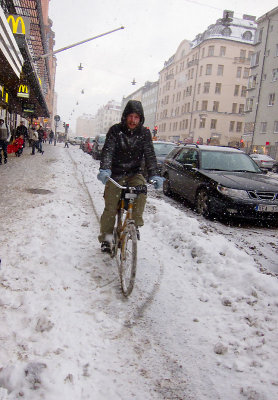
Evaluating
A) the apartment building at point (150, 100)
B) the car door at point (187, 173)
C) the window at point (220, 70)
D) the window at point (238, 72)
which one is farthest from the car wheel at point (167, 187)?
the apartment building at point (150, 100)

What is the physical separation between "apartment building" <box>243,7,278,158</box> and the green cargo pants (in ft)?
115

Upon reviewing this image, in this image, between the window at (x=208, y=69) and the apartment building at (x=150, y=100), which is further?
the apartment building at (x=150, y=100)

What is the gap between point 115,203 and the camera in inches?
153

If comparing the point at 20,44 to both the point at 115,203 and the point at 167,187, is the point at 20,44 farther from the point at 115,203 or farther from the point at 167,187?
the point at 115,203

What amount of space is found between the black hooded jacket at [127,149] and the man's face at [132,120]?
33 mm

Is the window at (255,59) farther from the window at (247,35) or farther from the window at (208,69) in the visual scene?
the window at (247,35)

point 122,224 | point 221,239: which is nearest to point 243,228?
point 221,239

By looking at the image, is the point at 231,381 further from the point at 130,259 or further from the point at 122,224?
the point at 122,224

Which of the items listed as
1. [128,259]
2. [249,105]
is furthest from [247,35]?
[128,259]

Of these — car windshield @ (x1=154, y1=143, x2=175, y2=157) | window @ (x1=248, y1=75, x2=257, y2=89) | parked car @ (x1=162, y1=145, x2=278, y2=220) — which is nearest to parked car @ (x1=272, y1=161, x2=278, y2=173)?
car windshield @ (x1=154, y1=143, x2=175, y2=157)

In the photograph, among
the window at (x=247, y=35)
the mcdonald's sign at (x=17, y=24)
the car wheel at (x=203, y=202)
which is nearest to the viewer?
the car wheel at (x=203, y=202)

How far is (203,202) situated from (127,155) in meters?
3.90

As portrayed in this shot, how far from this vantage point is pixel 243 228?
6664mm

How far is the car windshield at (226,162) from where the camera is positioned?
784 cm
